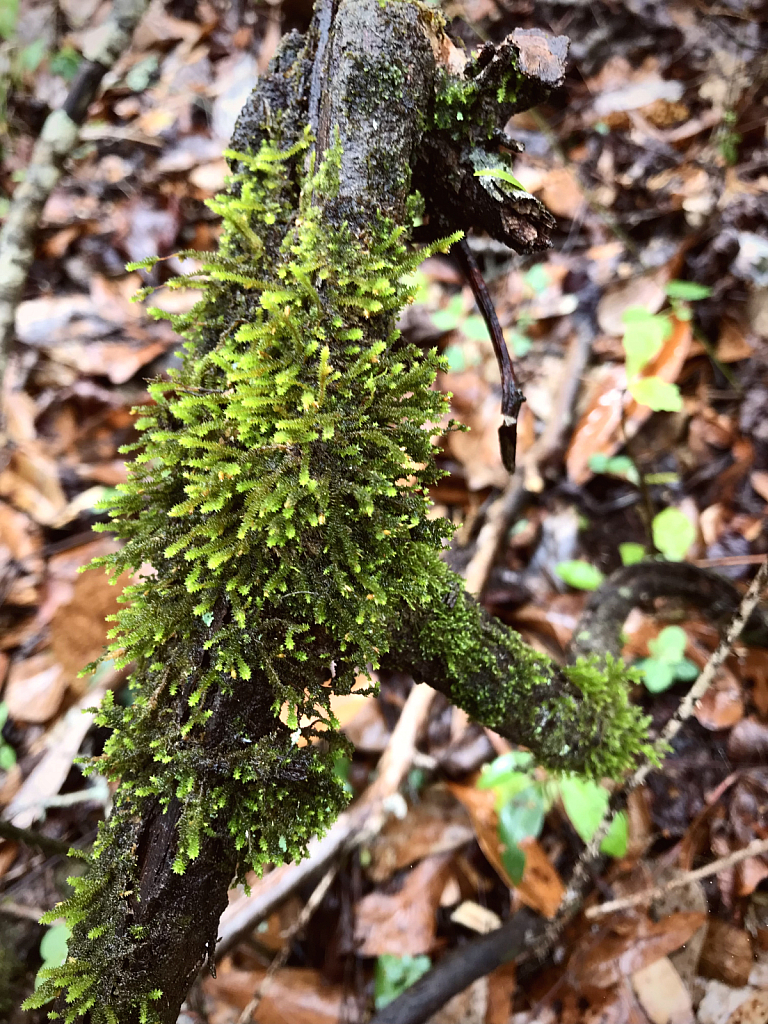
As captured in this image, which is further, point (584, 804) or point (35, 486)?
point (35, 486)

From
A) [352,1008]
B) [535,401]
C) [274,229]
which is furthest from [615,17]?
[352,1008]

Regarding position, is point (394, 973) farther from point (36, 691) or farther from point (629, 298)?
point (629, 298)

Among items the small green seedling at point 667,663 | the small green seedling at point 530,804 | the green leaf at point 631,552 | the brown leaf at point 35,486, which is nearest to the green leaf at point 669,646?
the small green seedling at point 667,663

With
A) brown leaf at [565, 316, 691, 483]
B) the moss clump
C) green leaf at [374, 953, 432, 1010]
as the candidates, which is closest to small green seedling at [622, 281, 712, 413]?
brown leaf at [565, 316, 691, 483]

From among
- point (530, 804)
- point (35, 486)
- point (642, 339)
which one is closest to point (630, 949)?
point (530, 804)

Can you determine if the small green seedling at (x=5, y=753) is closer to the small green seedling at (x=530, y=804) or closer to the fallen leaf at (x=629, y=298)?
the small green seedling at (x=530, y=804)

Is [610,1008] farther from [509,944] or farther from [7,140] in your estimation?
[7,140]
